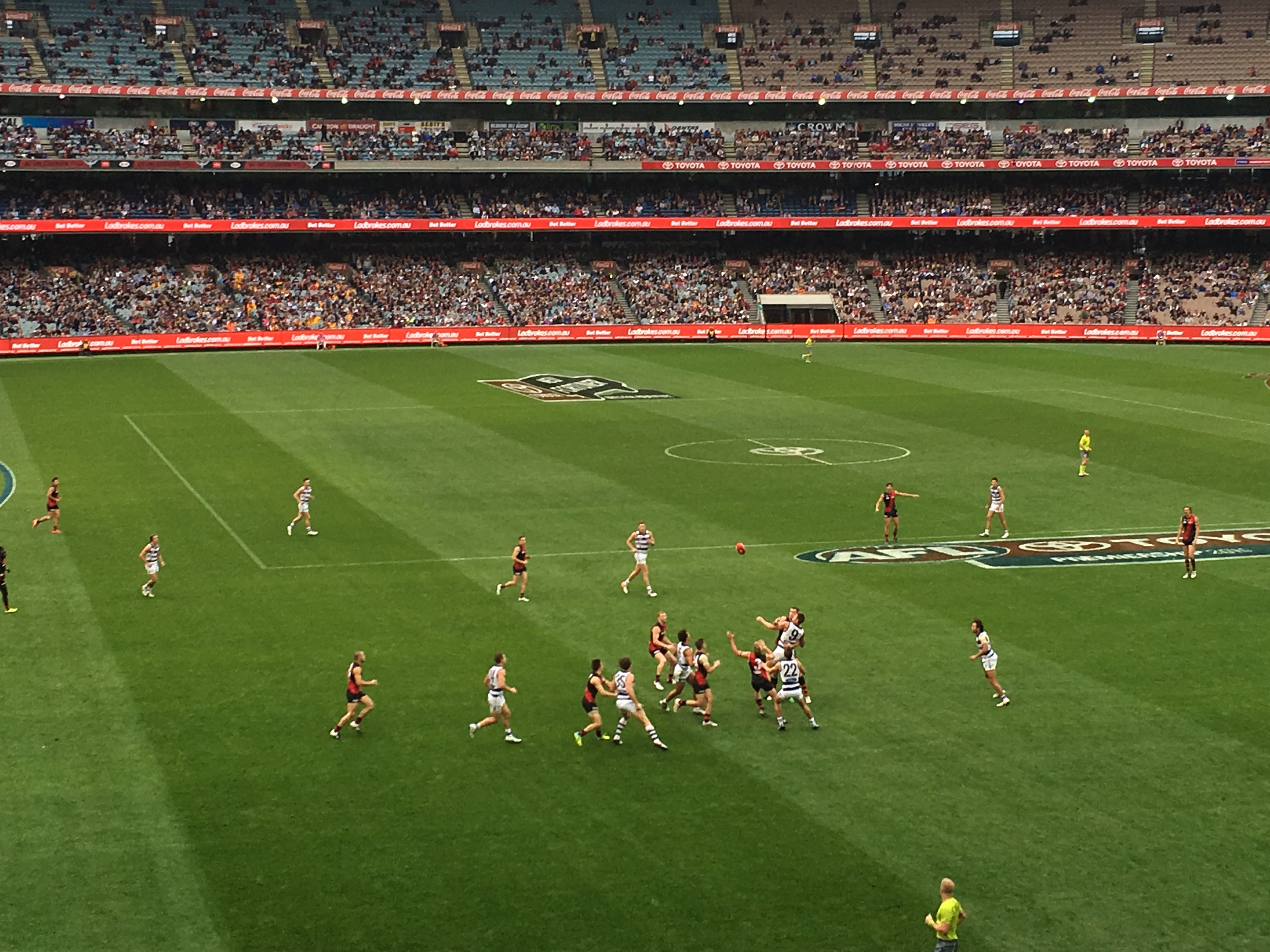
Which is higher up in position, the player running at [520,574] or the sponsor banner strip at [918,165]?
the sponsor banner strip at [918,165]

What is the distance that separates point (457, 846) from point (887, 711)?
806cm

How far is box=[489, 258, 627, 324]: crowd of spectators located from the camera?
89.4m

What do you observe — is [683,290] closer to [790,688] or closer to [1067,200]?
[1067,200]

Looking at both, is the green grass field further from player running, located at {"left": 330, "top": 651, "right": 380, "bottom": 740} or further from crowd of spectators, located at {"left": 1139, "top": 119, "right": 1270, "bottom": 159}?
crowd of spectators, located at {"left": 1139, "top": 119, "right": 1270, "bottom": 159}

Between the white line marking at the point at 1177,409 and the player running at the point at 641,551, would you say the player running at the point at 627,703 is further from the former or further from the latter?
the white line marking at the point at 1177,409

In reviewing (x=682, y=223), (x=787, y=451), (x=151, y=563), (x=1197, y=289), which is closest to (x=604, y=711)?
(x=151, y=563)

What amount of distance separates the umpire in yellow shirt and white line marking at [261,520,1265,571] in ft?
64.6

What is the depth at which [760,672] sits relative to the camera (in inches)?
911

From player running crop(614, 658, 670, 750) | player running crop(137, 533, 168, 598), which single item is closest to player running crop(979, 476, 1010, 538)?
player running crop(614, 658, 670, 750)

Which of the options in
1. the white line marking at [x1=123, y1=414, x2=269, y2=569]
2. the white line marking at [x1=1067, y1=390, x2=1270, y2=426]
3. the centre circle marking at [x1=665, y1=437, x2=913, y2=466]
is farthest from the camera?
the white line marking at [x1=1067, y1=390, x2=1270, y2=426]

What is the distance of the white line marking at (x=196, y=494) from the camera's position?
3431 cm

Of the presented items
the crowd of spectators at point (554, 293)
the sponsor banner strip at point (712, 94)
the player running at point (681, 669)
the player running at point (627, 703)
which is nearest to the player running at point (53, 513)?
the player running at point (681, 669)

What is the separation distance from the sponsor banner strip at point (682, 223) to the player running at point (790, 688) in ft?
234

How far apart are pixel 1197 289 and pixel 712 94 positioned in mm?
33206
